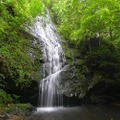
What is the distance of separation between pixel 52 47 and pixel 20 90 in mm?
6024

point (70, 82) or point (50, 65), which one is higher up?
point (50, 65)

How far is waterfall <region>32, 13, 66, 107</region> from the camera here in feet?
42.7

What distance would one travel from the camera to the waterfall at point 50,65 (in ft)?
42.7

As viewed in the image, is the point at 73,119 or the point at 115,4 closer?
the point at 73,119

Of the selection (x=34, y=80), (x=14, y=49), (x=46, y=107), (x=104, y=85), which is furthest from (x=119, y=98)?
(x=14, y=49)

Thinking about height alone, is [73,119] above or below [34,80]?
below

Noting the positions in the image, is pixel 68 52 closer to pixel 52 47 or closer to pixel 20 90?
pixel 52 47

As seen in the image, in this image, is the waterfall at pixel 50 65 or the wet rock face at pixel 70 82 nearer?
the waterfall at pixel 50 65

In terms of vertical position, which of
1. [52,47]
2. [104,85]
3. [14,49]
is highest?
[52,47]

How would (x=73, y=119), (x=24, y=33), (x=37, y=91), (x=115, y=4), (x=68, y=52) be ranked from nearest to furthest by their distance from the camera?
(x=73, y=119), (x=115, y=4), (x=37, y=91), (x=24, y=33), (x=68, y=52)

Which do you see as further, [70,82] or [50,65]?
[50,65]

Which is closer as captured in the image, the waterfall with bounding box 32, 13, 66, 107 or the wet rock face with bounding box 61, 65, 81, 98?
the waterfall with bounding box 32, 13, 66, 107

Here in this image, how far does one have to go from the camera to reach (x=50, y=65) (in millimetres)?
15383

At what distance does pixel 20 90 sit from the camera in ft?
41.5
